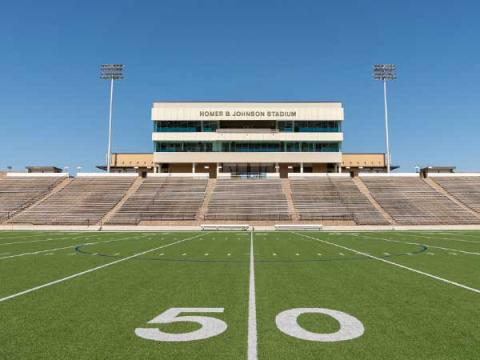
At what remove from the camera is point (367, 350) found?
411 cm

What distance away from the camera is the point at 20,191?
46.5 meters

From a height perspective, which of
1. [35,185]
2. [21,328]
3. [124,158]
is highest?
[124,158]

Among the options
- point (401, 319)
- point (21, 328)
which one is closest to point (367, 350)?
point (401, 319)

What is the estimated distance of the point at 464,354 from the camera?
3977 millimetres

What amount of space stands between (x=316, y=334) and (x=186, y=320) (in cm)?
189

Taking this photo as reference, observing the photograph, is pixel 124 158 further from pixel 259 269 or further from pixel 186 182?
pixel 259 269

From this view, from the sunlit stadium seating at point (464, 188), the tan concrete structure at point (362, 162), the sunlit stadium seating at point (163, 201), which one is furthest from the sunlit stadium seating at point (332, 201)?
the tan concrete structure at point (362, 162)

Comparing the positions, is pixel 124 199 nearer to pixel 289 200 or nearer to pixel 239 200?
pixel 239 200

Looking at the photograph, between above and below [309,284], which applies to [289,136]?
above

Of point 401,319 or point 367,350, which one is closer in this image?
point 367,350

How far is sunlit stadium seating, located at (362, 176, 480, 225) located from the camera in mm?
36750

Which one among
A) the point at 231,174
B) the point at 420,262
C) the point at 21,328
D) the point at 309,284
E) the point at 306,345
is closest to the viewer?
the point at 306,345

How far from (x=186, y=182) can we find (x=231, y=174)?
27.8 feet

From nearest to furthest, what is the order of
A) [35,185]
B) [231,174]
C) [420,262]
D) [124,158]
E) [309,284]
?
[309,284] < [420,262] < [35,185] < [231,174] < [124,158]
